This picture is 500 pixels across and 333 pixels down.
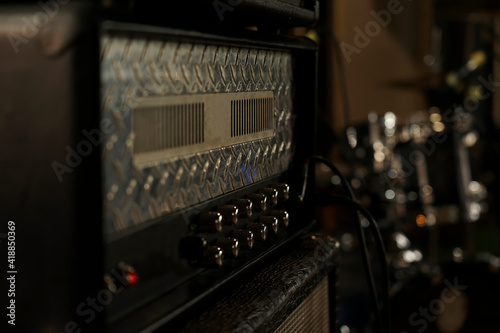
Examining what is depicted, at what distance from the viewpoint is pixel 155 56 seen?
55 cm

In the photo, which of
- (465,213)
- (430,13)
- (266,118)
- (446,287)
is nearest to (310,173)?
(266,118)

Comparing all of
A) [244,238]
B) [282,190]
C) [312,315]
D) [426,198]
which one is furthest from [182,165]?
[426,198]

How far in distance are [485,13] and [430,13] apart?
531mm

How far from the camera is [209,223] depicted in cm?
64

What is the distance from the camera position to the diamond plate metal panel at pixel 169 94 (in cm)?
50

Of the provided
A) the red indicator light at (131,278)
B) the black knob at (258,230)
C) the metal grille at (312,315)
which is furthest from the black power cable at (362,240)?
the red indicator light at (131,278)

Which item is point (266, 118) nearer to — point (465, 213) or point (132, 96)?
point (132, 96)

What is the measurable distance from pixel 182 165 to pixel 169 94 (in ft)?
0.22

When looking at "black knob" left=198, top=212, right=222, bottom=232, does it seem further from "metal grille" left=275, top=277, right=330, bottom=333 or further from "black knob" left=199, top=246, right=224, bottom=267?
"metal grille" left=275, top=277, right=330, bottom=333

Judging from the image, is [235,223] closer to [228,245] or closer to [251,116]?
[228,245]

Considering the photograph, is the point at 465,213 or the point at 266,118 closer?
the point at 266,118

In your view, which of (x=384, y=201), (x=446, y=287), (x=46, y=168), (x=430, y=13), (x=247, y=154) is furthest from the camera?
(x=430, y=13)

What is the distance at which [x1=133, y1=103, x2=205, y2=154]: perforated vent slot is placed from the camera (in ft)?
1.77

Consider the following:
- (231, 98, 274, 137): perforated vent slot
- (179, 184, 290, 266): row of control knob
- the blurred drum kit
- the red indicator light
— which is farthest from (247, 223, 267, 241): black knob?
the blurred drum kit
